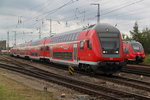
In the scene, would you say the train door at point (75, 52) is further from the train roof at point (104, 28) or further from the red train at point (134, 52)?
the red train at point (134, 52)

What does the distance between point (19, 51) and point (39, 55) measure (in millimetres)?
18106

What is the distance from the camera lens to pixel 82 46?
59.4 feet

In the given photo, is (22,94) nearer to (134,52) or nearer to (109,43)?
(109,43)

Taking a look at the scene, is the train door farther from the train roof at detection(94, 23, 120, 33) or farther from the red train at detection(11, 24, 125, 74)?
the train roof at detection(94, 23, 120, 33)

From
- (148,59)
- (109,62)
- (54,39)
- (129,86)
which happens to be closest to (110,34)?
(109,62)

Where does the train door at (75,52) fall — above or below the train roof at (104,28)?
below

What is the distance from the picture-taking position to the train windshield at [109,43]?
16109 mm

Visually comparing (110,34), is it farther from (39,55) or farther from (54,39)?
(39,55)

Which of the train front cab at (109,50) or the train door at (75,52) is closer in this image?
the train front cab at (109,50)

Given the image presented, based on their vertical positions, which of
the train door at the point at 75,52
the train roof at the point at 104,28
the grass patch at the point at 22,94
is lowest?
the grass patch at the point at 22,94

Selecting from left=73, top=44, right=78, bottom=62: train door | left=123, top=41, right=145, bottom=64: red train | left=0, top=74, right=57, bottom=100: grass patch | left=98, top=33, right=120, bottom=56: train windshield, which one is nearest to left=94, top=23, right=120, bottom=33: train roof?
left=98, top=33, right=120, bottom=56: train windshield

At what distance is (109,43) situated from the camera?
16312 mm

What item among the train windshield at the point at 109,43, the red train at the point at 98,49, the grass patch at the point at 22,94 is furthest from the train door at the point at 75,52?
the grass patch at the point at 22,94

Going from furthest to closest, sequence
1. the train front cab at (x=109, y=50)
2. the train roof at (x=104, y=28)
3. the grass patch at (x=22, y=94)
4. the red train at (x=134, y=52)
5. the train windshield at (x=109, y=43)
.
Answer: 1. the red train at (x=134, y=52)
2. the train roof at (x=104, y=28)
3. the train windshield at (x=109, y=43)
4. the train front cab at (x=109, y=50)
5. the grass patch at (x=22, y=94)
